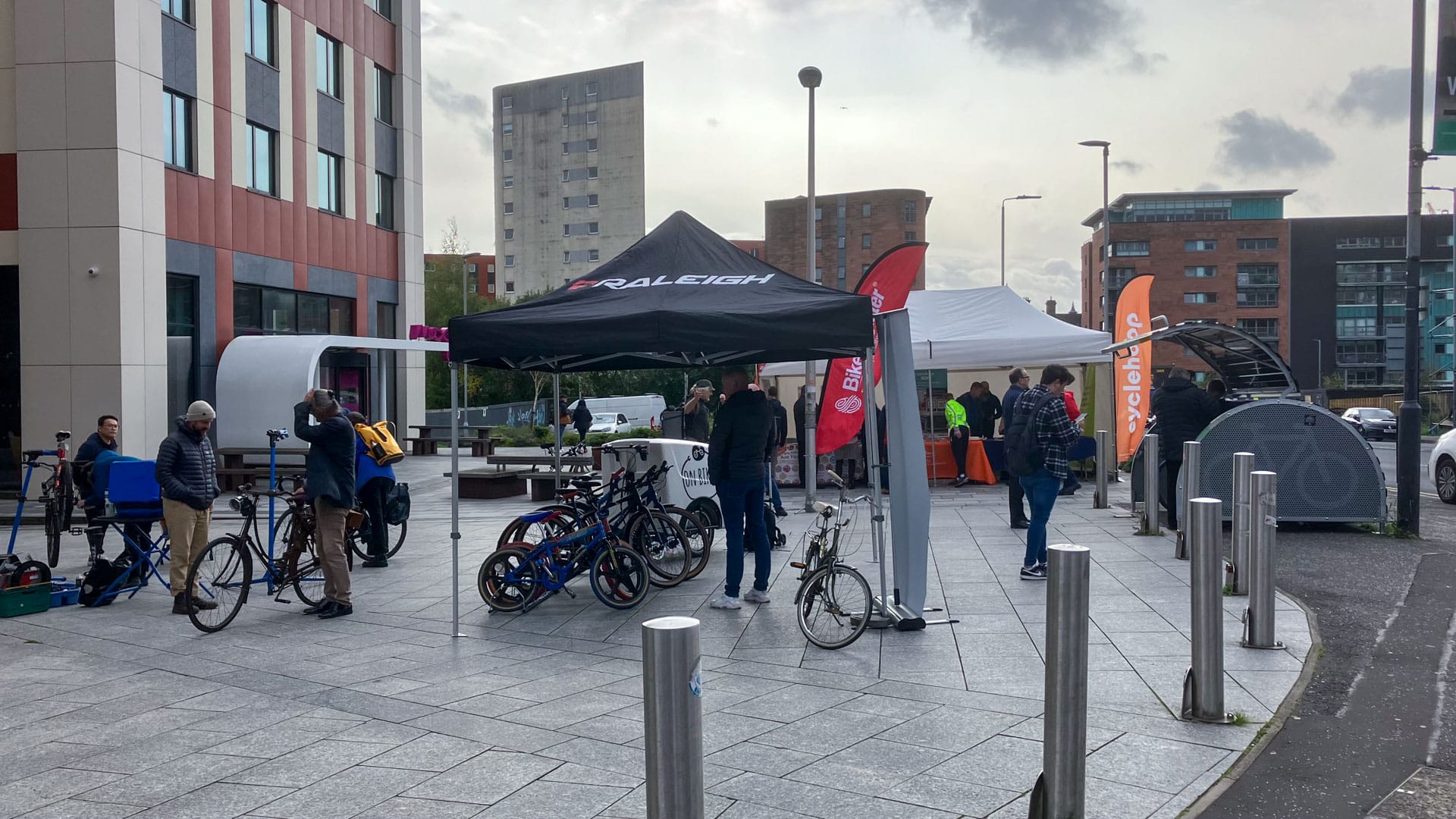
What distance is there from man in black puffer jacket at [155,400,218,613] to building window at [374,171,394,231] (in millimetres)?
21621

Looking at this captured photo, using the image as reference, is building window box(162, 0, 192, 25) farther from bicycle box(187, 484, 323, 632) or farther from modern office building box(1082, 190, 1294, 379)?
modern office building box(1082, 190, 1294, 379)

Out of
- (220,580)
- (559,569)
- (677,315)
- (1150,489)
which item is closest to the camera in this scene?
(677,315)

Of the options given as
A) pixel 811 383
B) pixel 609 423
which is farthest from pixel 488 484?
pixel 609 423

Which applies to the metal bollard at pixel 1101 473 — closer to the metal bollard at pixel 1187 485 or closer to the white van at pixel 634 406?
the metal bollard at pixel 1187 485

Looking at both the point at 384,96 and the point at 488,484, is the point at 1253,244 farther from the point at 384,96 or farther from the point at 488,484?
the point at 488,484

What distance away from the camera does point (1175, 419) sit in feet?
41.3

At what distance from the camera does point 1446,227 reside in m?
91.9

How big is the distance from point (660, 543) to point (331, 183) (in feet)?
68.9

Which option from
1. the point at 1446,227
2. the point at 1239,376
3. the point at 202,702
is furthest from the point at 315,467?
the point at 1446,227

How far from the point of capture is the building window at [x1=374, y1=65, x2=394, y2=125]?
2958 cm

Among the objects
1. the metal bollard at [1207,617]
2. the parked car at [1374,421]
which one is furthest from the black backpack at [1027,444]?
the parked car at [1374,421]

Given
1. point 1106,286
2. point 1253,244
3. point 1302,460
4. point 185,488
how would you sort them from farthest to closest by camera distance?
point 1253,244 → point 1106,286 → point 1302,460 → point 185,488

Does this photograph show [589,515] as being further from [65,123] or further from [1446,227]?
[1446,227]

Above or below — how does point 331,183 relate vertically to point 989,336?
above
